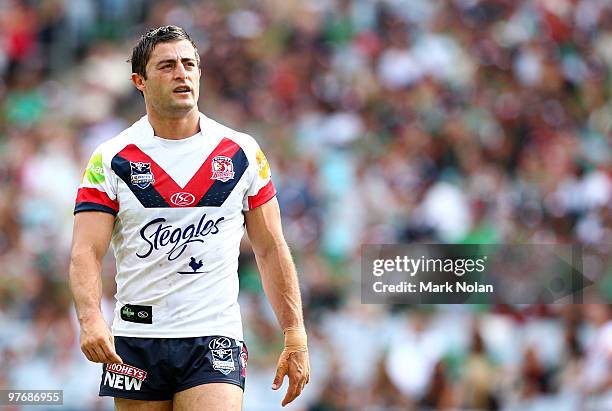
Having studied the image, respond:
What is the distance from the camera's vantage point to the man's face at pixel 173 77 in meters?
5.59

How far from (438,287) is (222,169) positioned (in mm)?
5595

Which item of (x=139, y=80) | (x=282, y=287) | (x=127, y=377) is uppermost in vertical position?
(x=139, y=80)

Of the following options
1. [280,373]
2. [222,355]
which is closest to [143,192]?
[222,355]

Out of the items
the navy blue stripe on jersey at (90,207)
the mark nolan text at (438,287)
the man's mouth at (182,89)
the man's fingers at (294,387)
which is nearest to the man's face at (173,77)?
the man's mouth at (182,89)

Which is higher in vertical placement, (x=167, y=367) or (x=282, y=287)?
(x=282, y=287)

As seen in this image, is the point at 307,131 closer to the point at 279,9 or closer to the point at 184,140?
the point at 279,9

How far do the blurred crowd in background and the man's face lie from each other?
5.70 meters

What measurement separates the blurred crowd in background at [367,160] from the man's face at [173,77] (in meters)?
5.70

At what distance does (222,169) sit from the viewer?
564 centimetres

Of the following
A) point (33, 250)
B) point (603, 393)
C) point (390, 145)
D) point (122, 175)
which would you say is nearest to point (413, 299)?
point (603, 393)

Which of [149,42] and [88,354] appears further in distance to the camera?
[149,42]

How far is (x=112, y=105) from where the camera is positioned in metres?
14.1

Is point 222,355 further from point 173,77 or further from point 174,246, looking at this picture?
point 173,77

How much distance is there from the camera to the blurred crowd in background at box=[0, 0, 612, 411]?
11203 millimetres
